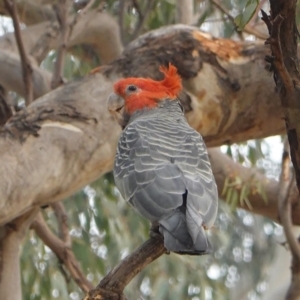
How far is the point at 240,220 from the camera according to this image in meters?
6.49

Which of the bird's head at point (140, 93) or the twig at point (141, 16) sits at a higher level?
the bird's head at point (140, 93)

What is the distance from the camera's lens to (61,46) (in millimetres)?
3059

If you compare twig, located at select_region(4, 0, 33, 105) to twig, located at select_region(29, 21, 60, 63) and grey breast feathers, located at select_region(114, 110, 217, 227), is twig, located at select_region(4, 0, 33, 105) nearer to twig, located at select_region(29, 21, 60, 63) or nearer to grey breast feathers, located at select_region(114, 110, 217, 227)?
twig, located at select_region(29, 21, 60, 63)

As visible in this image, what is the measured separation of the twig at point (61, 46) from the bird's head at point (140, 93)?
0.52 meters

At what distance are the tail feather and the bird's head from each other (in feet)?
3.03

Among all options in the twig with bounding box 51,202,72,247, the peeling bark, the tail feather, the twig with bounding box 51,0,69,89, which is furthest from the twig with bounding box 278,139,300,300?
the tail feather

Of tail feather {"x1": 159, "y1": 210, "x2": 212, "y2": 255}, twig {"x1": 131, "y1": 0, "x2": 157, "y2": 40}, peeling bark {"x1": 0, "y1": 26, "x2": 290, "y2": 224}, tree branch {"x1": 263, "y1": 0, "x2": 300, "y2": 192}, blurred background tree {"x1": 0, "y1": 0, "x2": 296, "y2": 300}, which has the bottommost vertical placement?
blurred background tree {"x1": 0, "y1": 0, "x2": 296, "y2": 300}

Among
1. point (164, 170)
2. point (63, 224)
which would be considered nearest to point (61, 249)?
point (63, 224)

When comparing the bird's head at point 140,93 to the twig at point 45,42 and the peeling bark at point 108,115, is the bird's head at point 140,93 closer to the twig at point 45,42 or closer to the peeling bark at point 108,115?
the peeling bark at point 108,115

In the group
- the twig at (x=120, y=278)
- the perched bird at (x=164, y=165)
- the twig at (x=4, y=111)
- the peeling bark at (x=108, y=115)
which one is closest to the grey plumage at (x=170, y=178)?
the perched bird at (x=164, y=165)

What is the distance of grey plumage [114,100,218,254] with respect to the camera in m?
1.63

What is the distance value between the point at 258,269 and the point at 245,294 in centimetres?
34

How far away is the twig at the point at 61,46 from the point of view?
2.99 meters

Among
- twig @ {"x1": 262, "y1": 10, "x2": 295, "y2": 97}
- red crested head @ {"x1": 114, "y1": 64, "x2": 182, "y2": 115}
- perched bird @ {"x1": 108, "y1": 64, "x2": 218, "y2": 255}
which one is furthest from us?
red crested head @ {"x1": 114, "y1": 64, "x2": 182, "y2": 115}
